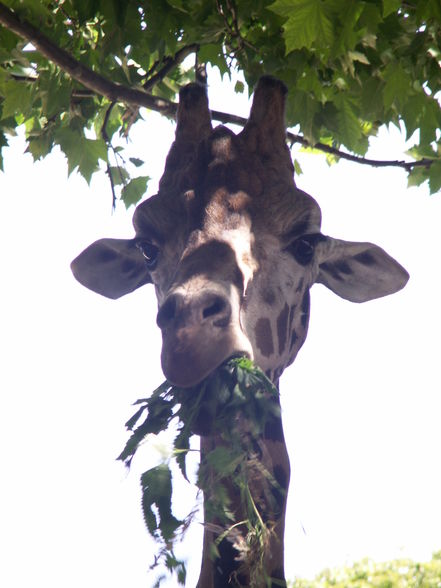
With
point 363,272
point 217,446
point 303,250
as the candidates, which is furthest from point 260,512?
point 363,272

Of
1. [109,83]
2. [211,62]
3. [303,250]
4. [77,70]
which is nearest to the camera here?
[303,250]

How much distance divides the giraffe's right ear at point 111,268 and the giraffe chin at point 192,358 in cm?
147

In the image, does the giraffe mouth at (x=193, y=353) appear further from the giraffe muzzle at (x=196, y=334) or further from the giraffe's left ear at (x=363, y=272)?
the giraffe's left ear at (x=363, y=272)

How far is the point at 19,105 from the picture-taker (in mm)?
5445

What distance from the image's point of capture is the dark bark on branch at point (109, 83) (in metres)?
4.53

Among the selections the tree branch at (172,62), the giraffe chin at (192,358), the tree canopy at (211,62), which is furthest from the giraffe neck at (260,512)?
the tree branch at (172,62)

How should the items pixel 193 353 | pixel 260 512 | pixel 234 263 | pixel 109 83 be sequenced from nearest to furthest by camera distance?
pixel 193 353 → pixel 260 512 → pixel 234 263 → pixel 109 83

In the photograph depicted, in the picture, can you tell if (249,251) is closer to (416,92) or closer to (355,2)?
(355,2)

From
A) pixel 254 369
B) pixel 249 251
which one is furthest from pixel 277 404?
pixel 249 251

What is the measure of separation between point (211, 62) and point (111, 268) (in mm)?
1769

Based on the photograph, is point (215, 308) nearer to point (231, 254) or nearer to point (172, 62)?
point (231, 254)

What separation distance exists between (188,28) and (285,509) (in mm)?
3200

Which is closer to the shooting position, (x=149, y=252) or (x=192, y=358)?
(x=192, y=358)

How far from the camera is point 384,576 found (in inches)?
183
